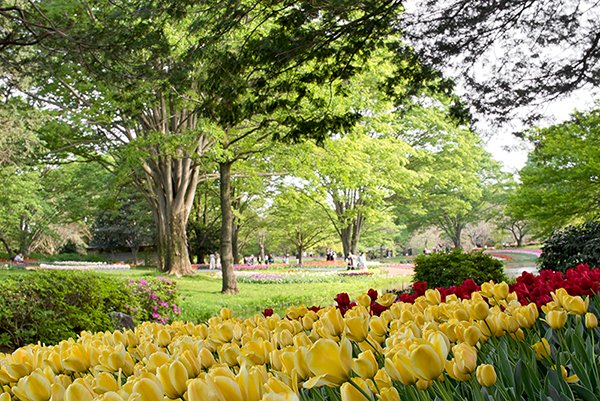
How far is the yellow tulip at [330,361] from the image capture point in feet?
3.84

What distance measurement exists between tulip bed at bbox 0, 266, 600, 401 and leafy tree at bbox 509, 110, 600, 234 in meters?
12.6

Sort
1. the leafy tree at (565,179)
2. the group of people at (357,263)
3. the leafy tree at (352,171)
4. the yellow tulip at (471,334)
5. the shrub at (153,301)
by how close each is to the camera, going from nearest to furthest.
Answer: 1. the yellow tulip at (471,334)
2. the shrub at (153,301)
3. the leafy tree at (565,179)
4. the leafy tree at (352,171)
5. the group of people at (357,263)

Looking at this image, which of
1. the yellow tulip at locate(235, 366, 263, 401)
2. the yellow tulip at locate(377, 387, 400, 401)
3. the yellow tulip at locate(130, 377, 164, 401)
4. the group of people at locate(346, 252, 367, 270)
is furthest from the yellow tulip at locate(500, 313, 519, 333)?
the group of people at locate(346, 252, 367, 270)

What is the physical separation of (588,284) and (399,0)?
4.44 meters

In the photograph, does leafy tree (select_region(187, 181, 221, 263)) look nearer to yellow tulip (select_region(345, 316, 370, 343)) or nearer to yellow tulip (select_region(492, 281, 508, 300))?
yellow tulip (select_region(492, 281, 508, 300))

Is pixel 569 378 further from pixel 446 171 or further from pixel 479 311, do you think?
pixel 446 171

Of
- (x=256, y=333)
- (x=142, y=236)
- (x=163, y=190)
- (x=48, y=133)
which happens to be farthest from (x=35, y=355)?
(x=142, y=236)

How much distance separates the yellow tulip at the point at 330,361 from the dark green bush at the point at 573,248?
30.0ft

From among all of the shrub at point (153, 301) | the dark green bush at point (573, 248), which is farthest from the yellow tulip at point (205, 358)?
the dark green bush at point (573, 248)

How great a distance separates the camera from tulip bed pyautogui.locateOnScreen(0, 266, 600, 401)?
1177mm

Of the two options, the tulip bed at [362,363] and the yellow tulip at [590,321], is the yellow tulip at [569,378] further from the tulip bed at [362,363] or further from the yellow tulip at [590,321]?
the yellow tulip at [590,321]

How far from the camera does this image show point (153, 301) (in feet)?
31.2

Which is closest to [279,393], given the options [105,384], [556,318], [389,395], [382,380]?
[389,395]

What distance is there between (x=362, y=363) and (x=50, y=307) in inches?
297
